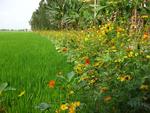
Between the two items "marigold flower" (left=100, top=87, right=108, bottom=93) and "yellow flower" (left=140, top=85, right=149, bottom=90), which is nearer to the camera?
"yellow flower" (left=140, top=85, right=149, bottom=90)

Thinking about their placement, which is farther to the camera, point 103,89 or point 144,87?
point 103,89

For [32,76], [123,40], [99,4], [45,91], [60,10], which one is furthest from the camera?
[60,10]

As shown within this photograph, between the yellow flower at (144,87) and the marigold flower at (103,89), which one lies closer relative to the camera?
the yellow flower at (144,87)

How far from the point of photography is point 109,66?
127 inches

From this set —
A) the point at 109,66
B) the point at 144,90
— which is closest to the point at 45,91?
the point at 109,66

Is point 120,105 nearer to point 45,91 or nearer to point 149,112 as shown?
point 149,112

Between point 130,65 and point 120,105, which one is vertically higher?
point 130,65

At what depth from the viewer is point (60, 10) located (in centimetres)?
3369

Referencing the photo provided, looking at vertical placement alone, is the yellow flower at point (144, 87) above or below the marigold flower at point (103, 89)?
above

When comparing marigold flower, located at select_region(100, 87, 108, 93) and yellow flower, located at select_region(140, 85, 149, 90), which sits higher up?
yellow flower, located at select_region(140, 85, 149, 90)

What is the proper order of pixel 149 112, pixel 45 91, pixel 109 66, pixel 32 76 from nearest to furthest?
pixel 149 112, pixel 109 66, pixel 45 91, pixel 32 76

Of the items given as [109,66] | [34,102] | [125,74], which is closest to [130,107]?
[125,74]

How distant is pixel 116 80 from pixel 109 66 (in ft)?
1.57

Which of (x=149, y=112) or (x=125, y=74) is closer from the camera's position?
(x=149, y=112)
